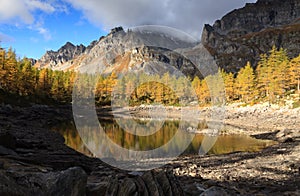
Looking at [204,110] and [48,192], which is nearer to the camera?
[48,192]

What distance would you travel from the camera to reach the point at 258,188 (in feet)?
43.3

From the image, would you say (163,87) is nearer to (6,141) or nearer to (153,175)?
(6,141)

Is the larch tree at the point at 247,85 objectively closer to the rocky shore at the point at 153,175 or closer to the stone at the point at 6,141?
the rocky shore at the point at 153,175

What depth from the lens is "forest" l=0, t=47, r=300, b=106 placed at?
214 ft

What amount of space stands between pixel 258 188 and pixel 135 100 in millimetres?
93260

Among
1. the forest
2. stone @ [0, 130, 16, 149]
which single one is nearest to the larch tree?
the forest

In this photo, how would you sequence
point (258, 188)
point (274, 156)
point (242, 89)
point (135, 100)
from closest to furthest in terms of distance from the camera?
point (258, 188) → point (274, 156) → point (242, 89) → point (135, 100)

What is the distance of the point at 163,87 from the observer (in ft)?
340

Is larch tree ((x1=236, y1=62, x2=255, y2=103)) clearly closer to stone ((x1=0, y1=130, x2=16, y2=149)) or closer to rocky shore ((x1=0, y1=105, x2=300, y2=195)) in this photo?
rocky shore ((x1=0, y1=105, x2=300, y2=195))

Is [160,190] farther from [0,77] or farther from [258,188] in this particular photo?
[0,77]

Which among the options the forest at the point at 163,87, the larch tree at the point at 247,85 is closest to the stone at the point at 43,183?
the forest at the point at 163,87

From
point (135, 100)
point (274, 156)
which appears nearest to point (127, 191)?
point (274, 156)

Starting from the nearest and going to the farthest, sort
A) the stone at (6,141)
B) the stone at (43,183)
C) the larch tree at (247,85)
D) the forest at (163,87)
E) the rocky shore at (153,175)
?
the stone at (43,183) < the rocky shore at (153,175) < the stone at (6,141) < the forest at (163,87) < the larch tree at (247,85)

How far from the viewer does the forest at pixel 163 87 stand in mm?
65188
